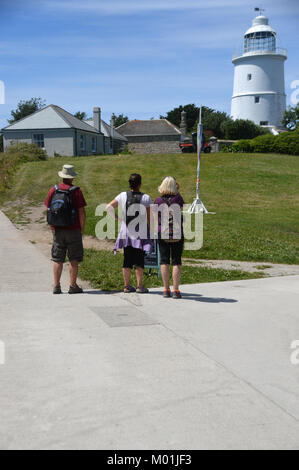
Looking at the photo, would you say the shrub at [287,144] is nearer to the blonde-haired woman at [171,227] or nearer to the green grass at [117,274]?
the green grass at [117,274]

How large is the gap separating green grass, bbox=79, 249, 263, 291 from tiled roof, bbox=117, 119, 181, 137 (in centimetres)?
5664

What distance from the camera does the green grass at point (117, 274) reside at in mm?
8437

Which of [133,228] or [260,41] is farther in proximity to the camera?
[260,41]

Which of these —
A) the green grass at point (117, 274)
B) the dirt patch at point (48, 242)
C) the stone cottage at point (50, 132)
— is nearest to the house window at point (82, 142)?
the stone cottage at point (50, 132)

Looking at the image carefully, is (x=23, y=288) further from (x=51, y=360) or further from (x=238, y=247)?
(x=238, y=247)

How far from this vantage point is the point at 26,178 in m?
28.4

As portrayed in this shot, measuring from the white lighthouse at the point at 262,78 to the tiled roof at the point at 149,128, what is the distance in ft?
30.5

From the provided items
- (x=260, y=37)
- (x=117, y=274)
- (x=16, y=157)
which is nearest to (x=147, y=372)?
(x=117, y=274)

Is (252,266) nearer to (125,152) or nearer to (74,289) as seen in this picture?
(74,289)

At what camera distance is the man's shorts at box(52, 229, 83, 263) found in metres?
7.25

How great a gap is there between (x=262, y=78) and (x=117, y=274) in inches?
2280

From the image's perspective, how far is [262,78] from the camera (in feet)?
201
